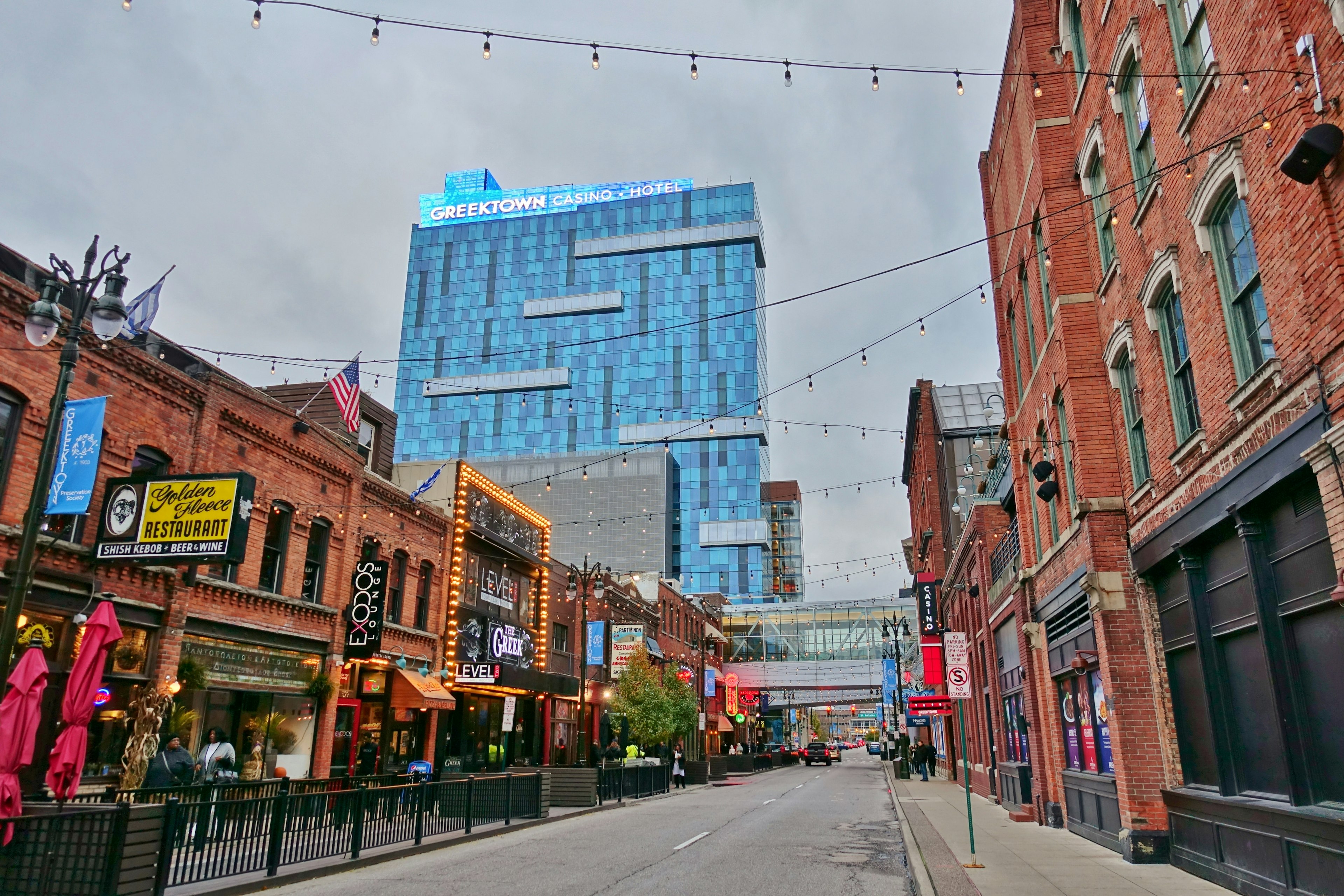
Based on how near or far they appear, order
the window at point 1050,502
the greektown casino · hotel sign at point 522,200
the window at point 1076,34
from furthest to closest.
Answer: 1. the greektown casino · hotel sign at point 522,200
2. the window at point 1050,502
3. the window at point 1076,34

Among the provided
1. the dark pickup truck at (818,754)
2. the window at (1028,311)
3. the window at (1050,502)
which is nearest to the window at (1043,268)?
the window at (1028,311)

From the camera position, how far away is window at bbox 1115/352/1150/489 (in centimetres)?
1374

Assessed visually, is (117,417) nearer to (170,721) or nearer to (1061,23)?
(170,721)

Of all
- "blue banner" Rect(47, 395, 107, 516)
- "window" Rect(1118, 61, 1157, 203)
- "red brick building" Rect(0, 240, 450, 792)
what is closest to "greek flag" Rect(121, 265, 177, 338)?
"red brick building" Rect(0, 240, 450, 792)

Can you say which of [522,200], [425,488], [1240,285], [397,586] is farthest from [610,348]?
[1240,285]

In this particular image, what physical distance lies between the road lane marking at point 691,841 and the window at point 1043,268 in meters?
11.6

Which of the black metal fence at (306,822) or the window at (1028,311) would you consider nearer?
the black metal fence at (306,822)

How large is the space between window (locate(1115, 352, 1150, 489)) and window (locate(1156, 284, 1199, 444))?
1.44m

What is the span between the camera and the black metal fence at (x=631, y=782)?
2512 cm

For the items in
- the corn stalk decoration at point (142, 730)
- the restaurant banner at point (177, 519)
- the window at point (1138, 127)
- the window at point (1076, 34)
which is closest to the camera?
the window at point (1138, 127)

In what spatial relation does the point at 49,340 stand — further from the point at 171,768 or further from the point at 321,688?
the point at 321,688

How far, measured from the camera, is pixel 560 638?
3956 centimetres

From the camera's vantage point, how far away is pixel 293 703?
21297 mm

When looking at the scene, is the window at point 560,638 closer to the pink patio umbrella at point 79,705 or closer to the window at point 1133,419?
the window at point 1133,419
